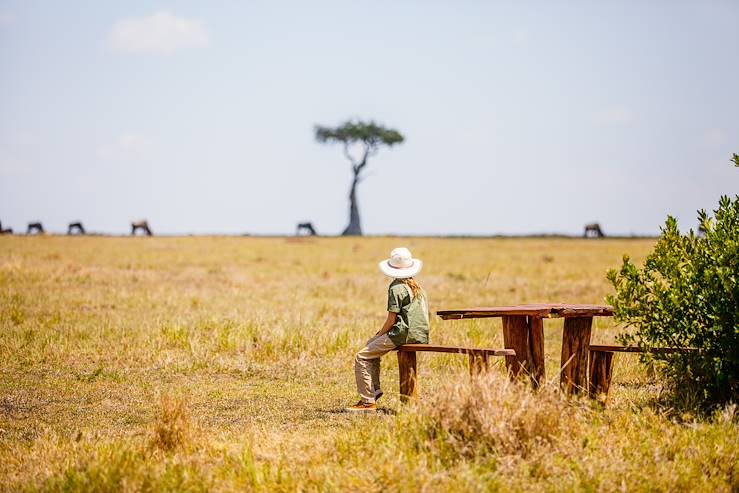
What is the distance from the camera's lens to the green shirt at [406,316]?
9500mm

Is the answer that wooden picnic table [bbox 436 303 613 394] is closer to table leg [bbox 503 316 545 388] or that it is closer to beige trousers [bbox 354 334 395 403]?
table leg [bbox 503 316 545 388]

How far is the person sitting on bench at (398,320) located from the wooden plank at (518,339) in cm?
89

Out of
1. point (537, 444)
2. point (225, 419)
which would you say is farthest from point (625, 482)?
point (225, 419)

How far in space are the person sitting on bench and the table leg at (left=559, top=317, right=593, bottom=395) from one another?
5.25 ft

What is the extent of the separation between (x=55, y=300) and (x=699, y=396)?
14.7 meters

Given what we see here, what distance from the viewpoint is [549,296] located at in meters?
24.5

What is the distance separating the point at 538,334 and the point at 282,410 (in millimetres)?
2978

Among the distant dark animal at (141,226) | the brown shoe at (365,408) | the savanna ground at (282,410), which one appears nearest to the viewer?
the savanna ground at (282,410)

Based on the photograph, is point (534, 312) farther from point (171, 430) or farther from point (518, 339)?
point (171, 430)

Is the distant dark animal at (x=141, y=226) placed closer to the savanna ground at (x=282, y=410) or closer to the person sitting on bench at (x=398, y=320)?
the savanna ground at (x=282, y=410)

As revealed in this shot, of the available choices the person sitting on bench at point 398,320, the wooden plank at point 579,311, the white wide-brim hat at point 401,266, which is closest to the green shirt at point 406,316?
the person sitting on bench at point 398,320

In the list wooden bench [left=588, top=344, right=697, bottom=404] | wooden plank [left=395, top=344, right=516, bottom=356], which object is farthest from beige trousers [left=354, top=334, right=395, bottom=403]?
wooden bench [left=588, top=344, right=697, bottom=404]

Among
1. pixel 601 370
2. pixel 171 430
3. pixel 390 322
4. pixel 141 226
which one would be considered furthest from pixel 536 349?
pixel 141 226

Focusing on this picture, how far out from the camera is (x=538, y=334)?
9.76m
